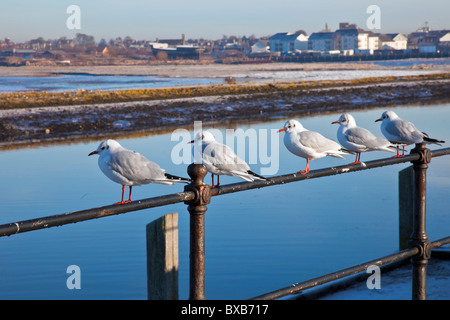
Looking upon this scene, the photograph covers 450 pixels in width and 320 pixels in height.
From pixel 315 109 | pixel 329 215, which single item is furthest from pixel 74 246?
A: pixel 315 109

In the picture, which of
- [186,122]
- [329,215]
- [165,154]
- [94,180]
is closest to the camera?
[329,215]

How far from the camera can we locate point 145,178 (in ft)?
13.5

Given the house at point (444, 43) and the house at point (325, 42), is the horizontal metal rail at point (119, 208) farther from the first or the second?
the house at point (325, 42)

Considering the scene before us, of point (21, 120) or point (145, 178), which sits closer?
point (145, 178)

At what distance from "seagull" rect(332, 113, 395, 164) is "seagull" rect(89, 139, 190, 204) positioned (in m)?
2.07

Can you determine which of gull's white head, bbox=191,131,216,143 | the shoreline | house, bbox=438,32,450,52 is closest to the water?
gull's white head, bbox=191,131,216,143

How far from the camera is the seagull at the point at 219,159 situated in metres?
4.18

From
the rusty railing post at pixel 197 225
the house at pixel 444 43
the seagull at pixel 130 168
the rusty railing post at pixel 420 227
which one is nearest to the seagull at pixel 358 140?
the rusty railing post at pixel 420 227

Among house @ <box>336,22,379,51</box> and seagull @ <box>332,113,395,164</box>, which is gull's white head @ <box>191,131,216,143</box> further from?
house @ <box>336,22,379,51</box>

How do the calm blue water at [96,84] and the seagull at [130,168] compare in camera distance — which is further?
the calm blue water at [96,84]

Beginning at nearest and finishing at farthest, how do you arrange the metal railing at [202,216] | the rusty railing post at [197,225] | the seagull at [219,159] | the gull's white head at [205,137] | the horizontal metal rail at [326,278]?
the metal railing at [202,216] → the rusty railing post at [197,225] → the horizontal metal rail at [326,278] → the seagull at [219,159] → the gull's white head at [205,137]

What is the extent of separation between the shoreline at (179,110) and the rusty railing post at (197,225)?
19.7 metres
